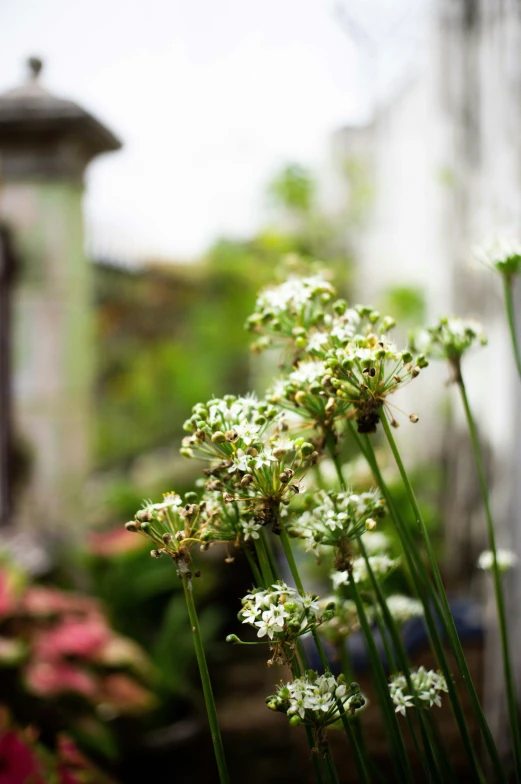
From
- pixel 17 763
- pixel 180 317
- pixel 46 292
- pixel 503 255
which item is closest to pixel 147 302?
pixel 180 317

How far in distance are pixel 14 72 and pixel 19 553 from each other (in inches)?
81.8

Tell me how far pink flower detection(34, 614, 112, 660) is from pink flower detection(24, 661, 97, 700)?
5 cm

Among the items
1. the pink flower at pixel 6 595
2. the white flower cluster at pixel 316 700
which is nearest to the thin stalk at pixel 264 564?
the white flower cluster at pixel 316 700

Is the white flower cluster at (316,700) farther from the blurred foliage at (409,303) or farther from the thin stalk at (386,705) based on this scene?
the blurred foliage at (409,303)

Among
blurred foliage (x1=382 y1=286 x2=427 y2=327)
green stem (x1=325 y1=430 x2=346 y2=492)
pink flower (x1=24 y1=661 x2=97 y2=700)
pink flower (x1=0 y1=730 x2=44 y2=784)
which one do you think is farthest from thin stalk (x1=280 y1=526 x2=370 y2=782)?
blurred foliage (x1=382 y1=286 x2=427 y2=327)

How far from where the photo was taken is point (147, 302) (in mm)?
6523

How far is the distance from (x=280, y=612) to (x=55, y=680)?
1.56m

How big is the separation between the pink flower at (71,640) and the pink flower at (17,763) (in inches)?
29.1

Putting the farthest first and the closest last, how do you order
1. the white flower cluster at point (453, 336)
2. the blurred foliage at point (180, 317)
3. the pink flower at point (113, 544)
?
the blurred foliage at point (180, 317) < the pink flower at point (113, 544) < the white flower cluster at point (453, 336)

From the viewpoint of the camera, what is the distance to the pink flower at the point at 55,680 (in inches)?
74.2

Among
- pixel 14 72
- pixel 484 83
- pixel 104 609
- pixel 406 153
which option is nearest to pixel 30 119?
pixel 14 72

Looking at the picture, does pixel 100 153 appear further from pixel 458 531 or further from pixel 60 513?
pixel 458 531

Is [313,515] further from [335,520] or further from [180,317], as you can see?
[180,317]

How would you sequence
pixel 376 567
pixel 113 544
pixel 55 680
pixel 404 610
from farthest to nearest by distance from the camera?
pixel 113 544
pixel 55 680
pixel 404 610
pixel 376 567
